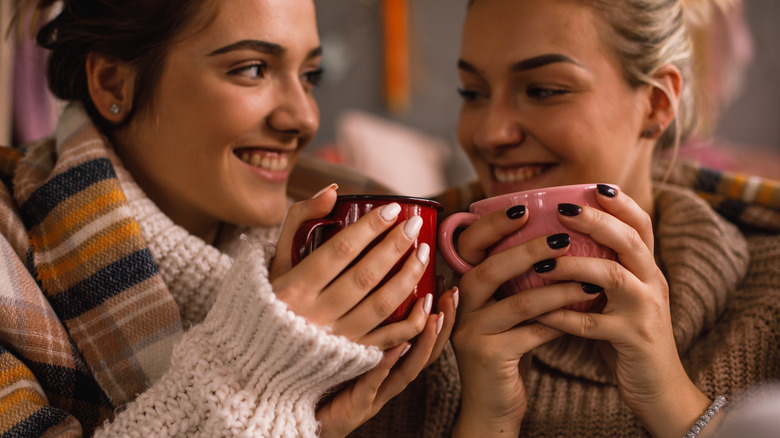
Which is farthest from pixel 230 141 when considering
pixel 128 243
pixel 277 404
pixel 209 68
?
pixel 277 404

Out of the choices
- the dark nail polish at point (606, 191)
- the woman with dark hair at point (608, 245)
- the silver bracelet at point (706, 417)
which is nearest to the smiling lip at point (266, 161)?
the woman with dark hair at point (608, 245)

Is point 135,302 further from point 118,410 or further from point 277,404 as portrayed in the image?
point 277,404

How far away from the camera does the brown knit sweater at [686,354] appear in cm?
85

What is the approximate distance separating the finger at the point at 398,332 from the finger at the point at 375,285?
2 cm

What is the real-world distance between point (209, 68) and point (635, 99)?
2.21 feet

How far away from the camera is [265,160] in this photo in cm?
101

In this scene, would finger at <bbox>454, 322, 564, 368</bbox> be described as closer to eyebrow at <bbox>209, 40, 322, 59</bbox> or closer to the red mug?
the red mug

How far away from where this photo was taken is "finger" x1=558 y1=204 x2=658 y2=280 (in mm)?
649

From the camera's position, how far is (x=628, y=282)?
663 millimetres

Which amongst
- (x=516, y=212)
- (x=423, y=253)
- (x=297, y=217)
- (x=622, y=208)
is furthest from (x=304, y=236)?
(x=622, y=208)

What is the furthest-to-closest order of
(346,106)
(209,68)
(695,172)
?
(346,106), (695,172), (209,68)

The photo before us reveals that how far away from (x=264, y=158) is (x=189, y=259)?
0.22 meters

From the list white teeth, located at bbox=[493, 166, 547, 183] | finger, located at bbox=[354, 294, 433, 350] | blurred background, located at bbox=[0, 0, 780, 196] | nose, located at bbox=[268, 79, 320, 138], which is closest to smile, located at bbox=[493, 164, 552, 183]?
white teeth, located at bbox=[493, 166, 547, 183]

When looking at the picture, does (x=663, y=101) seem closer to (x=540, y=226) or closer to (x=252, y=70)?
(x=540, y=226)
